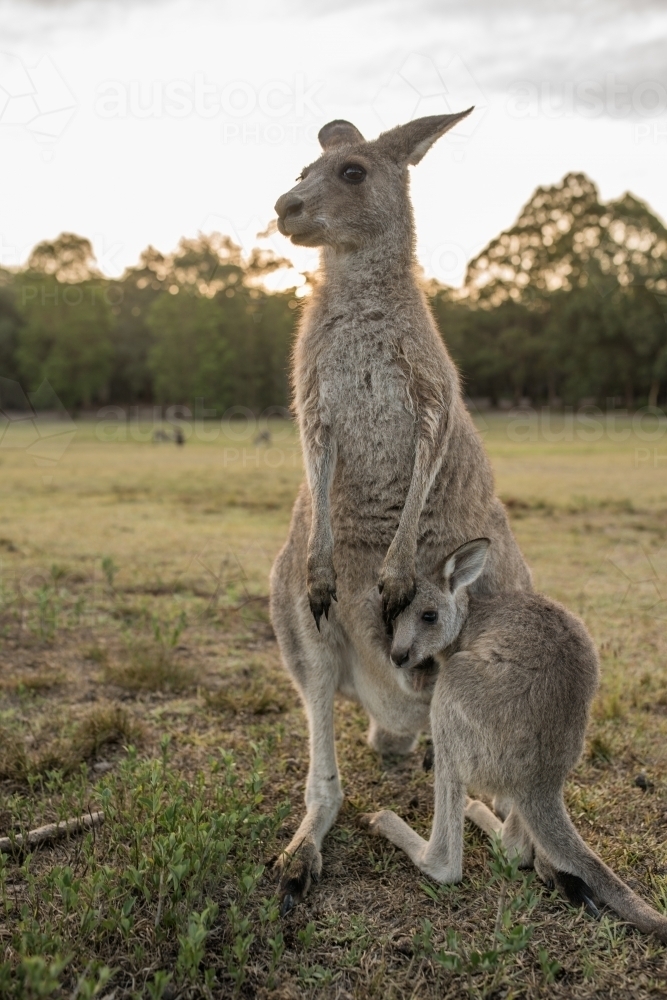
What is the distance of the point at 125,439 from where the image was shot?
22.8m

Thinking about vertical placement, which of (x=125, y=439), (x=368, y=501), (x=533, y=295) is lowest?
(x=125, y=439)

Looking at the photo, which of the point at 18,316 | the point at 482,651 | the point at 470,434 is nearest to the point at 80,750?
the point at 482,651

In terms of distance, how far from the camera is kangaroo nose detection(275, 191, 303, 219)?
9.32 ft

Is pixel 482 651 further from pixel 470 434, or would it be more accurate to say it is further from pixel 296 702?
pixel 296 702

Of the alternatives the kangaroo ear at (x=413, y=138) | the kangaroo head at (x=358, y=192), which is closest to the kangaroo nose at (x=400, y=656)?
the kangaroo head at (x=358, y=192)

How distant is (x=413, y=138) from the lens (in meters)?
3.04

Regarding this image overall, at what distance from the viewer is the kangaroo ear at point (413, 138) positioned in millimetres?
2998

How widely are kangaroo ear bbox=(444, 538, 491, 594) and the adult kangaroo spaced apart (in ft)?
0.39

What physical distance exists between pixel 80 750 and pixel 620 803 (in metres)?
1.98

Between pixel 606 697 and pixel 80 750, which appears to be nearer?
pixel 80 750

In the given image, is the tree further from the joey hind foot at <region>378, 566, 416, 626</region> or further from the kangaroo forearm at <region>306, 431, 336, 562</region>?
the joey hind foot at <region>378, 566, 416, 626</region>

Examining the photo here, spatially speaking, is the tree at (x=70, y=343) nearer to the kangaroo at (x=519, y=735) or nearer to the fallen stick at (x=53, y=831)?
the fallen stick at (x=53, y=831)

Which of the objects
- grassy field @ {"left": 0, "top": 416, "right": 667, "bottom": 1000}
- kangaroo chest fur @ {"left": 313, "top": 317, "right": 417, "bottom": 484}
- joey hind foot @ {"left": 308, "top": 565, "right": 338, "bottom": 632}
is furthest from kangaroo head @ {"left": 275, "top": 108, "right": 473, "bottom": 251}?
grassy field @ {"left": 0, "top": 416, "right": 667, "bottom": 1000}

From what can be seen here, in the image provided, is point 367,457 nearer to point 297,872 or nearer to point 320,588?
point 320,588
